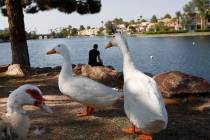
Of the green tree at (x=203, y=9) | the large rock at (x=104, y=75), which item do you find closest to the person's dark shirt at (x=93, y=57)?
the large rock at (x=104, y=75)

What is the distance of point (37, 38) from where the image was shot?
163875 millimetres

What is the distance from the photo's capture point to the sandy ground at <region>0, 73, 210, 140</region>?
7743 millimetres

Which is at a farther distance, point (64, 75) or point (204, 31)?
point (204, 31)

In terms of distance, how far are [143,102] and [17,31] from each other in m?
12.9

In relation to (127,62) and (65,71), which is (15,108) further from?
(65,71)

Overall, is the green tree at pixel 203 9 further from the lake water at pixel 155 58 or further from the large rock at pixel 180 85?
the large rock at pixel 180 85

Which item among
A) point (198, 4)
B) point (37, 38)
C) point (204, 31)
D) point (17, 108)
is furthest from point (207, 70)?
point (37, 38)

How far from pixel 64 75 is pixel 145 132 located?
255 centimetres

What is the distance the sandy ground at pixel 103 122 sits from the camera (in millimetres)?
7743

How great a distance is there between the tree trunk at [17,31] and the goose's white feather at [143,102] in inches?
461

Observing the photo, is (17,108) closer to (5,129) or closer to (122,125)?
(5,129)

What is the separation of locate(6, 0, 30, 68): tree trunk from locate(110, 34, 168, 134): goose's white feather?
38.4 feet

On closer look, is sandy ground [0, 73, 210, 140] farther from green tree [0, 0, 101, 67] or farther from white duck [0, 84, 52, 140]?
green tree [0, 0, 101, 67]

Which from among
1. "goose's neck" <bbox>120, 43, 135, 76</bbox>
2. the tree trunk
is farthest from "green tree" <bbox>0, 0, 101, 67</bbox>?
"goose's neck" <bbox>120, 43, 135, 76</bbox>
